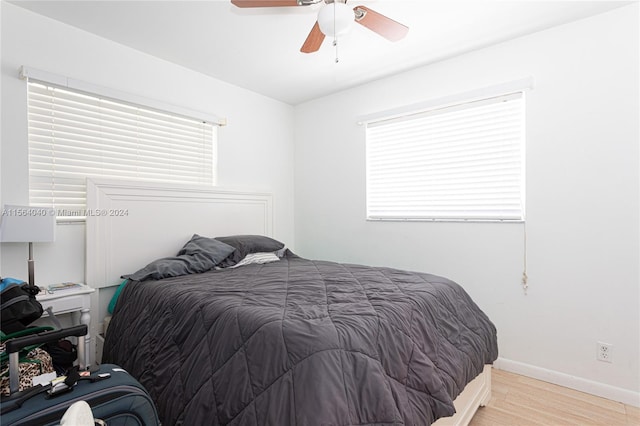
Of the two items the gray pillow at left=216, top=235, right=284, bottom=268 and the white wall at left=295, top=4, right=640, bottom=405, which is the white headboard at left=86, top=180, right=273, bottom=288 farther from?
the white wall at left=295, top=4, right=640, bottom=405

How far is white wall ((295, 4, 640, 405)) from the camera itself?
2.09m

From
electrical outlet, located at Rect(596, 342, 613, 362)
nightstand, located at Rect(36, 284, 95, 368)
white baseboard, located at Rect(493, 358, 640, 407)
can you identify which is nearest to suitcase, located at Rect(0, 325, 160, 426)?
nightstand, located at Rect(36, 284, 95, 368)

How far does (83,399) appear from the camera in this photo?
1132 millimetres

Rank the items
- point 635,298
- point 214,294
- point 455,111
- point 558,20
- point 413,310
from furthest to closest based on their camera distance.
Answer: point 455,111 < point 558,20 < point 635,298 < point 214,294 < point 413,310

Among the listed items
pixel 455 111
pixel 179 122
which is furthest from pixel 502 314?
pixel 179 122

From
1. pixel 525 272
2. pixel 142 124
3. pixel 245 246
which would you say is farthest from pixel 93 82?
pixel 525 272

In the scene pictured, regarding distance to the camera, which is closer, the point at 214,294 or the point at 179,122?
the point at 214,294

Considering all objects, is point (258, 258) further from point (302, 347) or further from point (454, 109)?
point (454, 109)

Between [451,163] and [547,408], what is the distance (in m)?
1.85

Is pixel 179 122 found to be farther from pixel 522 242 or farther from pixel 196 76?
pixel 522 242

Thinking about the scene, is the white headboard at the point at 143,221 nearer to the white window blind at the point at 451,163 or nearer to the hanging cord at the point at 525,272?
the white window blind at the point at 451,163

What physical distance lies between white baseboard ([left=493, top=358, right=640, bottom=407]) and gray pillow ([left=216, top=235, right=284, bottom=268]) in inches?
84.3

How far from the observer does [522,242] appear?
246 centimetres

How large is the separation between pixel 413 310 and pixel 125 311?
1792 millimetres
